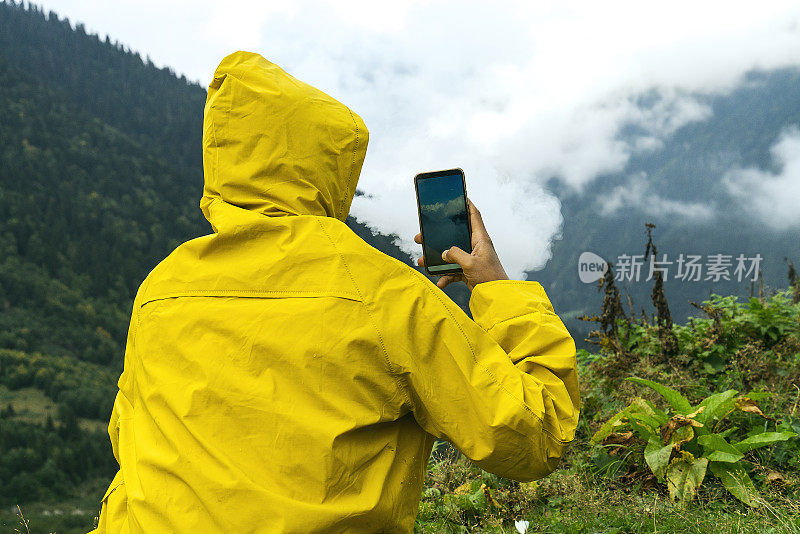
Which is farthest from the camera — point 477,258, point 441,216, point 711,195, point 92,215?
point 92,215

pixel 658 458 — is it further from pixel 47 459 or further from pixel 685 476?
pixel 47 459

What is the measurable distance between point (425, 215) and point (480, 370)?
0.70 meters

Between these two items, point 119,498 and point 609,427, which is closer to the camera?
point 119,498

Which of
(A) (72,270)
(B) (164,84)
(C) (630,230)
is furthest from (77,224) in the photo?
(C) (630,230)

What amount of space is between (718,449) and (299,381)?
327 cm

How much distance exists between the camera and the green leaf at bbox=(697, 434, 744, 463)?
3.49 metres

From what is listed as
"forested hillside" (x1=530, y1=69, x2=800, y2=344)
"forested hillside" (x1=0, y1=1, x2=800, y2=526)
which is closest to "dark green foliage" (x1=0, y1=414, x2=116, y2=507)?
"forested hillside" (x1=0, y1=1, x2=800, y2=526)

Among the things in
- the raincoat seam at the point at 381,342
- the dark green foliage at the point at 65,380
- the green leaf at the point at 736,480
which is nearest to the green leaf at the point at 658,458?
the green leaf at the point at 736,480

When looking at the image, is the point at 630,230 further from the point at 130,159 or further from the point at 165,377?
the point at 130,159

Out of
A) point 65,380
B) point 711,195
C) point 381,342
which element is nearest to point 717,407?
point 381,342

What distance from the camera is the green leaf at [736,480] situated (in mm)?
3222

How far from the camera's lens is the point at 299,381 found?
1293mm

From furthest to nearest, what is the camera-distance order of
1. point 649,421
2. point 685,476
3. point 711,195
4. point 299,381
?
point 711,195 < point 649,421 < point 685,476 < point 299,381

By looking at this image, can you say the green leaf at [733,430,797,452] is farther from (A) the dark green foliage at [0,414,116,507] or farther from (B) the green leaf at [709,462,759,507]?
(A) the dark green foliage at [0,414,116,507]
